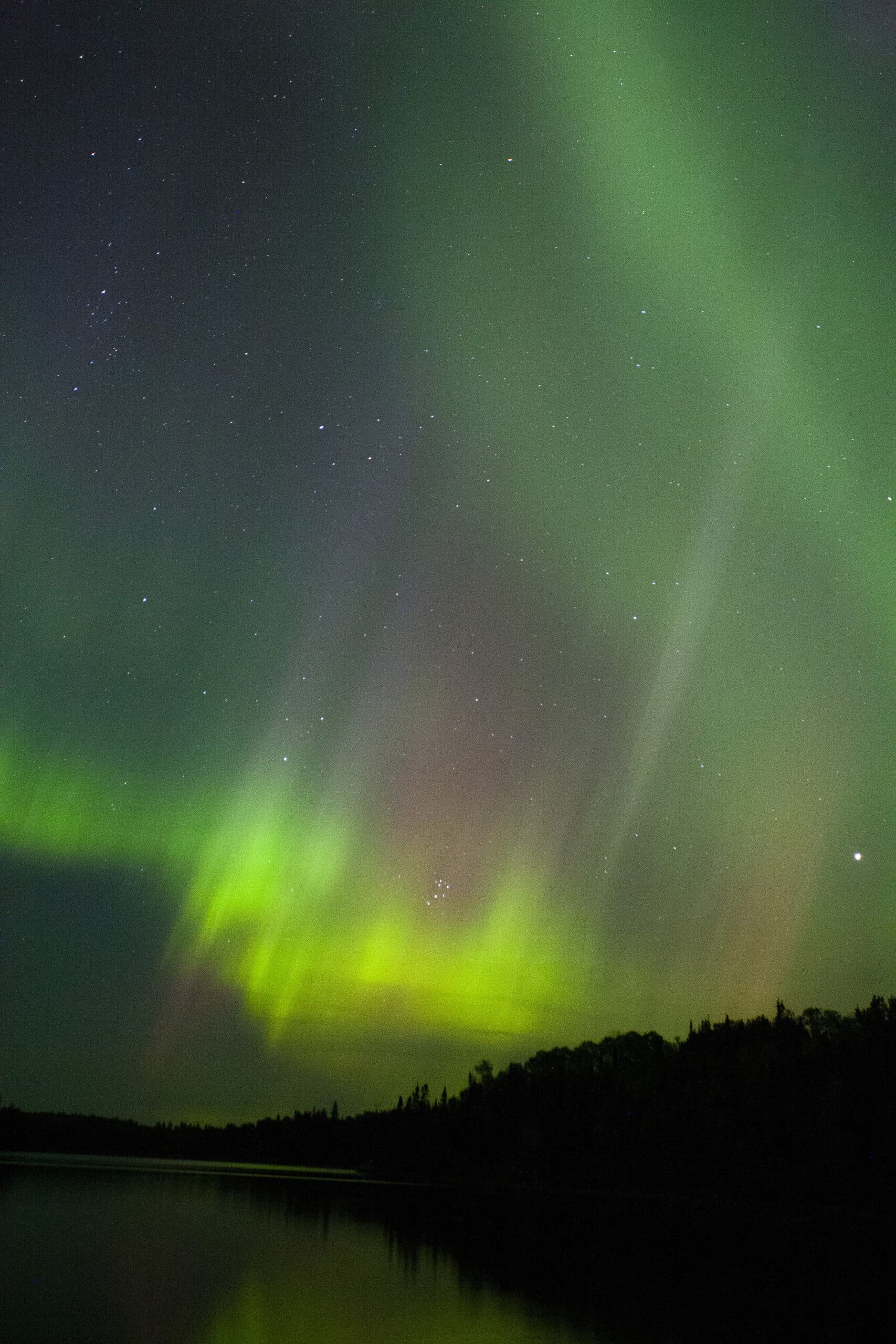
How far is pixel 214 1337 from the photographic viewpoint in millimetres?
14992

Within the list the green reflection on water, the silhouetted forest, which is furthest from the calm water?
the silhouetted forest

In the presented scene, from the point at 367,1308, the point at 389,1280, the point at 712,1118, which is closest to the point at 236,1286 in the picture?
the point at 389,1280

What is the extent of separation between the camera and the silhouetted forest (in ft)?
228

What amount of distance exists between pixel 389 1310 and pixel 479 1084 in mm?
142588

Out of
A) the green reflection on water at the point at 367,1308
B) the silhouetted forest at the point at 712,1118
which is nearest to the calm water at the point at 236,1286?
the green reflection on water at the point at 367,1308

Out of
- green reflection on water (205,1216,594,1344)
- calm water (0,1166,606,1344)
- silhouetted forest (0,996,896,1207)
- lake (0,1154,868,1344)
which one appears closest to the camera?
green reflection on water (205,1216,594,1344)

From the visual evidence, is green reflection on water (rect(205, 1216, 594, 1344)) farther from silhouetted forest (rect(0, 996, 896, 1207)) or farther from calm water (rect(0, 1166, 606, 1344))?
silhouetted forest (rect(0, 996, 896, 1207))

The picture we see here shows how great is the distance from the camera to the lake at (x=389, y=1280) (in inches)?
637

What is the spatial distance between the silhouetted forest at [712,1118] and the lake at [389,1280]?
2619 centimetres

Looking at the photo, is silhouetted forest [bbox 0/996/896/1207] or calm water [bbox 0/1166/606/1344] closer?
calm water [bbox 0/1166/606/1344]

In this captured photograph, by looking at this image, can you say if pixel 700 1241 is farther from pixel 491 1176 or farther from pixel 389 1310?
pixel 491 1176

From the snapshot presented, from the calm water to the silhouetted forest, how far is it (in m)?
40.4

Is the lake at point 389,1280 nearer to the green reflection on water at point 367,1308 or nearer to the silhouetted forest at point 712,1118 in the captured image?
the green reflection on water at point 367,1308

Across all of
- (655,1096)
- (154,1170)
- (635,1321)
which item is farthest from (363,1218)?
(154,1170)
